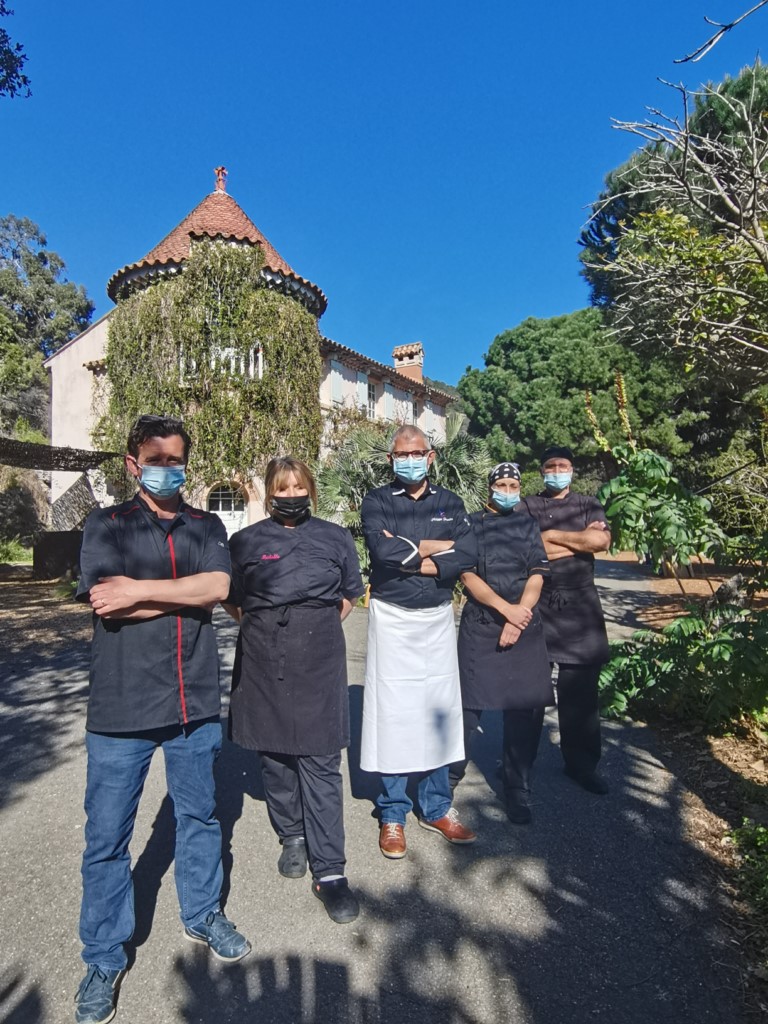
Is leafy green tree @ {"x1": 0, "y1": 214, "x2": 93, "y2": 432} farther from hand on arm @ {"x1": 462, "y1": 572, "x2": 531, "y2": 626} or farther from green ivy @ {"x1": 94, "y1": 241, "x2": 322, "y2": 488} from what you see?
hand on arm @ {"x1": 462, "y1": 572, "x2": 531, "y2": 626}

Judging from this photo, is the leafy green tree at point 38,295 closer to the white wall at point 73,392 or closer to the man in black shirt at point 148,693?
the white wall at point 73,392

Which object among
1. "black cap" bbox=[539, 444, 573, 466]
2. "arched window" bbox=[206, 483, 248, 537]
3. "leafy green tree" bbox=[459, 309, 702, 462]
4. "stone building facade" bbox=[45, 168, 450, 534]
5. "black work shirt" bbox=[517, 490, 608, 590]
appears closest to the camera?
"black work shirt" bbox=[517, 490, 608, 590]

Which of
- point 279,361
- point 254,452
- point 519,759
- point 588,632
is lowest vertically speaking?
point 519,759

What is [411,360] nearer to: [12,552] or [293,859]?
[12,552]

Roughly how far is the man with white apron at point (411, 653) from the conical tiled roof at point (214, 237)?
49.3 ft

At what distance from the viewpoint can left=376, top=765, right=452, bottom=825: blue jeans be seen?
10.9 feet

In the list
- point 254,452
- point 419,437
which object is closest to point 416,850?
point 419,437

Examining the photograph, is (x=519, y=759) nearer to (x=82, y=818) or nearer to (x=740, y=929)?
(x=740, y=929)

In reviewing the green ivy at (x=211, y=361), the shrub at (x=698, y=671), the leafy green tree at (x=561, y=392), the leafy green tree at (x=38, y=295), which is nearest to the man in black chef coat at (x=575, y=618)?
the shrub at (x=698, y=671)

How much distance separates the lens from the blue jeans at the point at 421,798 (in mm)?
3328

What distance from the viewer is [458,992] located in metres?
2.27

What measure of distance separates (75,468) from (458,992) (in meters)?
15.9

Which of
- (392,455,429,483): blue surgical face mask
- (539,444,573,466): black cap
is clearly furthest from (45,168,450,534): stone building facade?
(392,455,429,483): blue surgical face mask

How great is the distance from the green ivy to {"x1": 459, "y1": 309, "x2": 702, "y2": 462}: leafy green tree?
12681 millimetres
